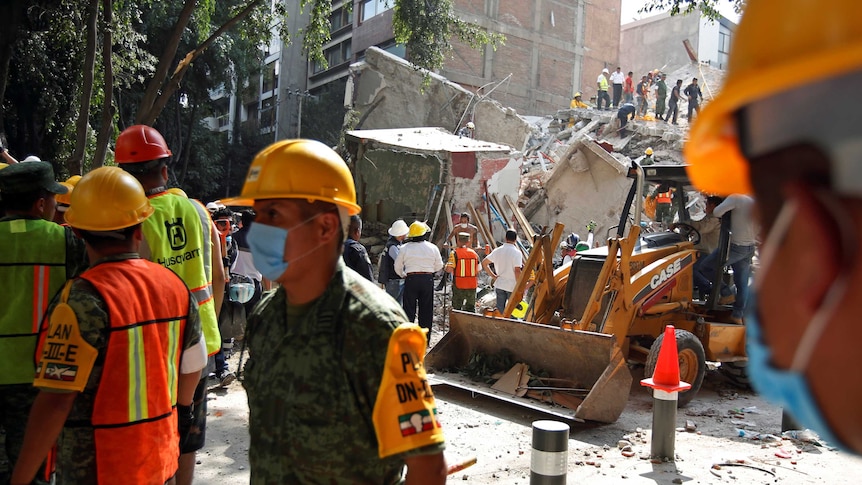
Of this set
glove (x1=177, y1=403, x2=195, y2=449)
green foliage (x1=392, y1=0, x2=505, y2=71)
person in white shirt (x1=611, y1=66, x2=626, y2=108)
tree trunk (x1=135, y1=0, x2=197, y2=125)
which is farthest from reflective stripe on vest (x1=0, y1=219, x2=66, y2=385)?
person in white shirt (x1=611, y1=66, x2=626, y2=108)

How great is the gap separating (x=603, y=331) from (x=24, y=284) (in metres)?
5.56

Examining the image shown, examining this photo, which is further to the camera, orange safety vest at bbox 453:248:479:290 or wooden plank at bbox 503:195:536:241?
wooden plank at bbox 503:195:536:241

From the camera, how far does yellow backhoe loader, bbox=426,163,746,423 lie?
267 inches

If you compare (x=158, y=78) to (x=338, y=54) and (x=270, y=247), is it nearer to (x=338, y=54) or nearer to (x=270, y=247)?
(x=270, y=247)

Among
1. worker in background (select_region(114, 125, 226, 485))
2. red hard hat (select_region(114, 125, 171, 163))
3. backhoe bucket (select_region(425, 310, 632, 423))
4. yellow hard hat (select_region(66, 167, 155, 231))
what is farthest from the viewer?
backhoe bucket (select_region(425, 310, 632, 423))

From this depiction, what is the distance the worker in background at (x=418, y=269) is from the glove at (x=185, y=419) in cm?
637

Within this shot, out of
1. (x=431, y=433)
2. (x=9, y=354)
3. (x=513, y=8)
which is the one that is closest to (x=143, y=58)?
(x=9, y=354)

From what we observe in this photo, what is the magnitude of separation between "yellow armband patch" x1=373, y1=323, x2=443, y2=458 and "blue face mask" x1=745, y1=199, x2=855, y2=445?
44.3 inches

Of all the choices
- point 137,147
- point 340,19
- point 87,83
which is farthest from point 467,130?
point 340,19

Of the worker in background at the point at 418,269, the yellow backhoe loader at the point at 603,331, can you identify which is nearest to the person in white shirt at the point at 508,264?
the worker in background at the point at 418,269

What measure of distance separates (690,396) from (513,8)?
112ft

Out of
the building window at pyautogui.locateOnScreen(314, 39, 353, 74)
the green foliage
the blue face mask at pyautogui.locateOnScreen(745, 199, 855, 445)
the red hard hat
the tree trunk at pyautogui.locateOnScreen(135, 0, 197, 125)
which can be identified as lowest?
the blue face mask at pyautogui.locateOnScreen(745, 199, 855, 445)

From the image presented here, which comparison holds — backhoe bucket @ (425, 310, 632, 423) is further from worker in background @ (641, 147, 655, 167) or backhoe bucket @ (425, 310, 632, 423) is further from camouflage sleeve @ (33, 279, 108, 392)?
camouflage sleeve @ (33, 279, 108, 392)

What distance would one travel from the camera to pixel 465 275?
10.6 meters
